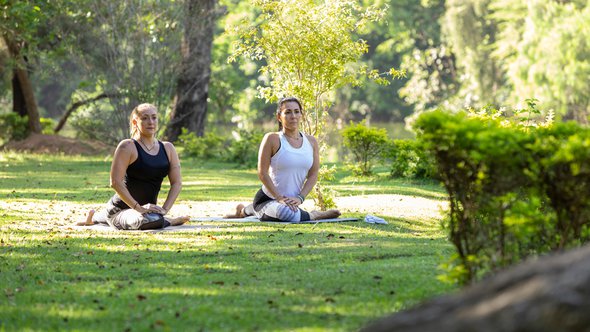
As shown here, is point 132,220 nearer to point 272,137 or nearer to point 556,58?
point 272,137

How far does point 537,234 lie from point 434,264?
181cm

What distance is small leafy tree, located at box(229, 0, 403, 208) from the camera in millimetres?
12148

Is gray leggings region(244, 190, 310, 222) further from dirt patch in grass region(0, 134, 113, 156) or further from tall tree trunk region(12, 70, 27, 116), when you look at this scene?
tall tree trunk region(12, 70, 27, 116)

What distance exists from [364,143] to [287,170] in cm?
818

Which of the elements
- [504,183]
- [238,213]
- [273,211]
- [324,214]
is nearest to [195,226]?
[273,211]

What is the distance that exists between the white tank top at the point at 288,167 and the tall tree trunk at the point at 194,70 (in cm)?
1470

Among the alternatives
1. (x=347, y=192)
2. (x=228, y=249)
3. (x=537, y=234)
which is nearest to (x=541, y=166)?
(x=537, y=234)

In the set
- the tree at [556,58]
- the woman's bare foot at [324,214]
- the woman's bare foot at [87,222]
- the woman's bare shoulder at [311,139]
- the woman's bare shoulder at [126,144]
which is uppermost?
the tree at [556,58]

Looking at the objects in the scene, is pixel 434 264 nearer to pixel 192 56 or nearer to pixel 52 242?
pixel 52 242

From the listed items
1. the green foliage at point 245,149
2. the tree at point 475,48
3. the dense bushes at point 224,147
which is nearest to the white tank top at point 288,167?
the dense bushes at point 224,147

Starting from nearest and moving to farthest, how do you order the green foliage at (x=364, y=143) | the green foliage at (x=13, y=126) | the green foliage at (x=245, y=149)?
the green foliage at (x=364, y=143), the green foliage at (x=245, y=149), the green foliage at (x=13, y=126)

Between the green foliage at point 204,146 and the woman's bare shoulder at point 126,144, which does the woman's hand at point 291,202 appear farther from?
the green foliage at point 204,146

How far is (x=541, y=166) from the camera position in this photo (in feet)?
19.6

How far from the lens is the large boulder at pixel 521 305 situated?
3.59m
